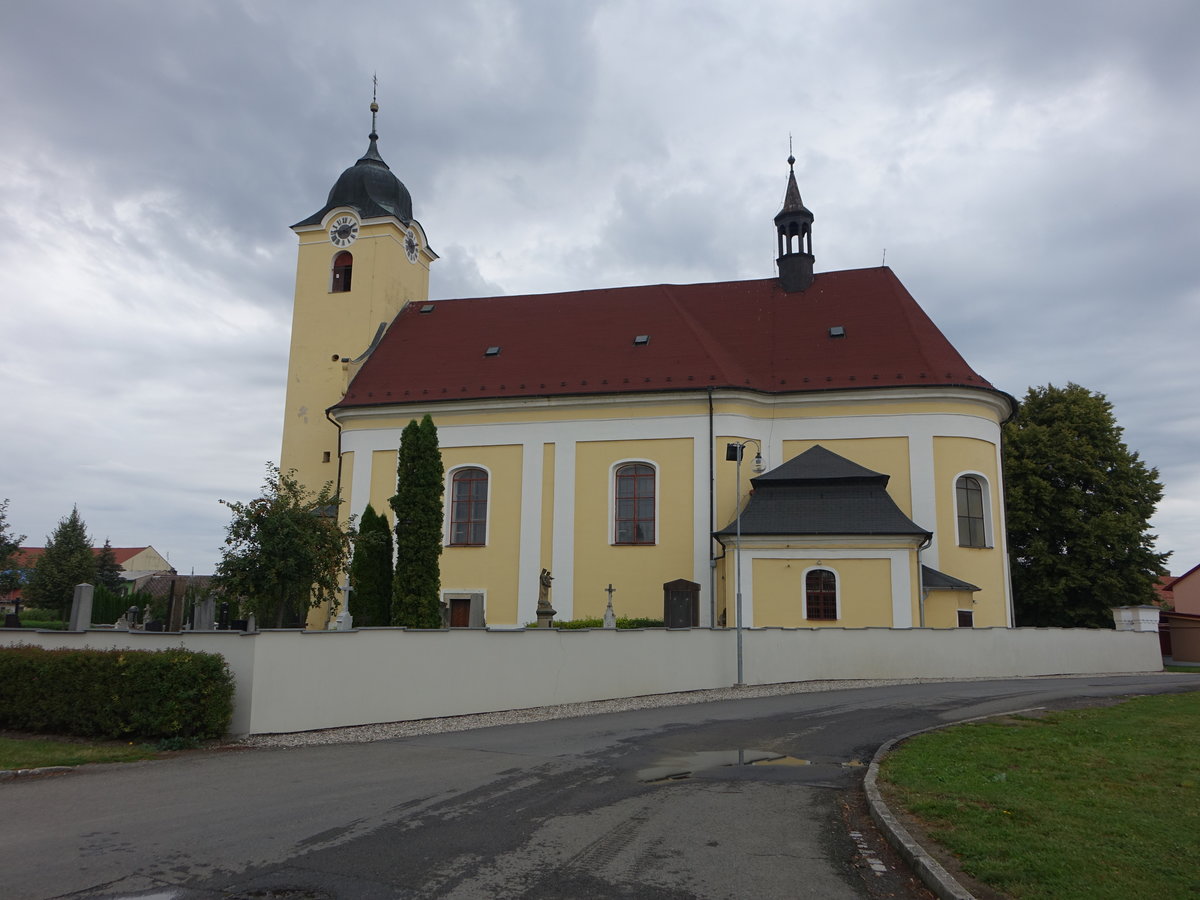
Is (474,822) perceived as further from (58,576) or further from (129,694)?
(58,576)

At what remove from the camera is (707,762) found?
10398mm

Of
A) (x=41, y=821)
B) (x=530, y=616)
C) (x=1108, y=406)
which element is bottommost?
(x=41, y=821)

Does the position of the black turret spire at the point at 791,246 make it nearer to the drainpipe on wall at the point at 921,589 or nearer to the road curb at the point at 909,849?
the drainpipe on wall at the point at 921,589

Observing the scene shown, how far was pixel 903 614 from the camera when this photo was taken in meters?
23.4

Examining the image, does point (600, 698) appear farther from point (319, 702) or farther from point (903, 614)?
point (903, 614)

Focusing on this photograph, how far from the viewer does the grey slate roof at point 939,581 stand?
24.8 metres

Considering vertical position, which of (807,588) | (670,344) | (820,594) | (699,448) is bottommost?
(820,594)

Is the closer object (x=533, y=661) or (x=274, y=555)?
(x=533, y=661)

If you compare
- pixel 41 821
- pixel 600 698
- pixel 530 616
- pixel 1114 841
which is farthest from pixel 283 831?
pixel 530 616

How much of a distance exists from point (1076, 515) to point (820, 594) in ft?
52.3

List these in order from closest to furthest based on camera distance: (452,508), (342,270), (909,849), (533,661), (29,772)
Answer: (909,849), (29,772), (533,661), (452,508), (342,270)

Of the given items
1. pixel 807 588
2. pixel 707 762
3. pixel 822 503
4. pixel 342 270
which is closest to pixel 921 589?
pixel 807 588

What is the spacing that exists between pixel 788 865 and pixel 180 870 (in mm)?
4199

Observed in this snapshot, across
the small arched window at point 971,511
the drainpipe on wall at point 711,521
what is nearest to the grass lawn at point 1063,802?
the drainpipe on wall at point 711,521
